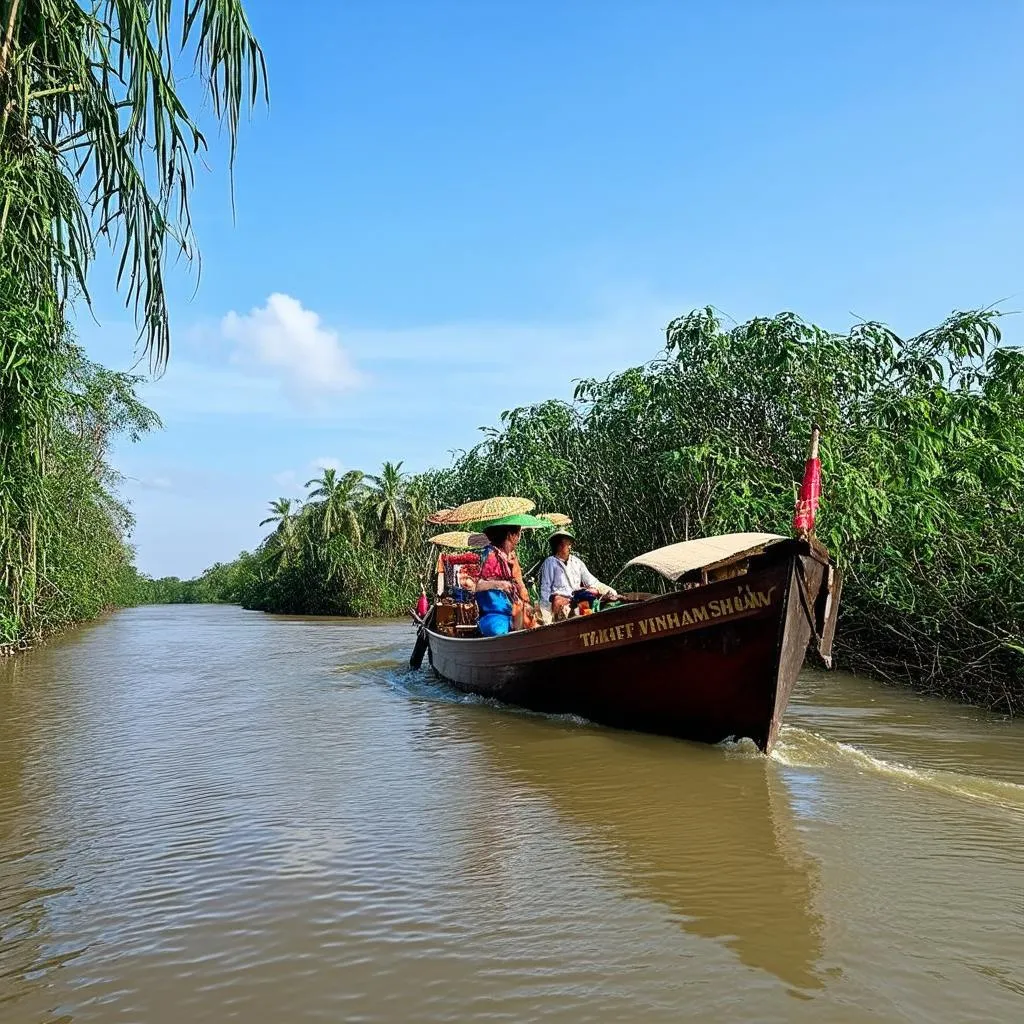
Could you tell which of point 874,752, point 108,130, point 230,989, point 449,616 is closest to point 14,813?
point 230,989

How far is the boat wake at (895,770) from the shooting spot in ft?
17.1

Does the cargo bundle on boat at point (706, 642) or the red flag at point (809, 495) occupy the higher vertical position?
the red flag at point (809, 495)

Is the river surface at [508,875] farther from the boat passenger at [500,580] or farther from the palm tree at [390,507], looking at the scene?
the palm tree at [390,507]

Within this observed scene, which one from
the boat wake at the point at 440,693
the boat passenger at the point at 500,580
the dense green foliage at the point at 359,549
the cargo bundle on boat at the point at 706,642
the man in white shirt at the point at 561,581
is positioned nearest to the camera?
the cargo bundle on boat at the point at 706,642

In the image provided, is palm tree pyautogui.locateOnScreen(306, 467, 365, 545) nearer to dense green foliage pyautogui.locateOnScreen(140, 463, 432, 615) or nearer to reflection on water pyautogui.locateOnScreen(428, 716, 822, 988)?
dense green foliage pyautogui.locateOnScreen(140, 463, 432, 615)

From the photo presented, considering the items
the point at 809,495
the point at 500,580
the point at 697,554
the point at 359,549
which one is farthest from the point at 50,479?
the point at 359,549

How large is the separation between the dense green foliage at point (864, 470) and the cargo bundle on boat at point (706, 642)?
2.92 metres

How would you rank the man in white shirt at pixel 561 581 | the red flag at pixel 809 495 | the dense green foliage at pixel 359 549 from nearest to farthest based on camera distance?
the red flag at pixel 809 495
the man in white shirt at pixel 561 581
the dense green foliage at pixel 359 549

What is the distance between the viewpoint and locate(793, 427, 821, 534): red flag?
5469 mm

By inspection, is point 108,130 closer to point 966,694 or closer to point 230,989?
point 230,989

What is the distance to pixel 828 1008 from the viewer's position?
263cm

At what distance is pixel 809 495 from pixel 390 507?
3362cm

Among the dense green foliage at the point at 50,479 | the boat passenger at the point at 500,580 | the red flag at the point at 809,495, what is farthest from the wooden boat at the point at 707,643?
the dense green foliage at the point at 50,479

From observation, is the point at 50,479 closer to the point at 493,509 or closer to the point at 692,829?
the point at 493,509
